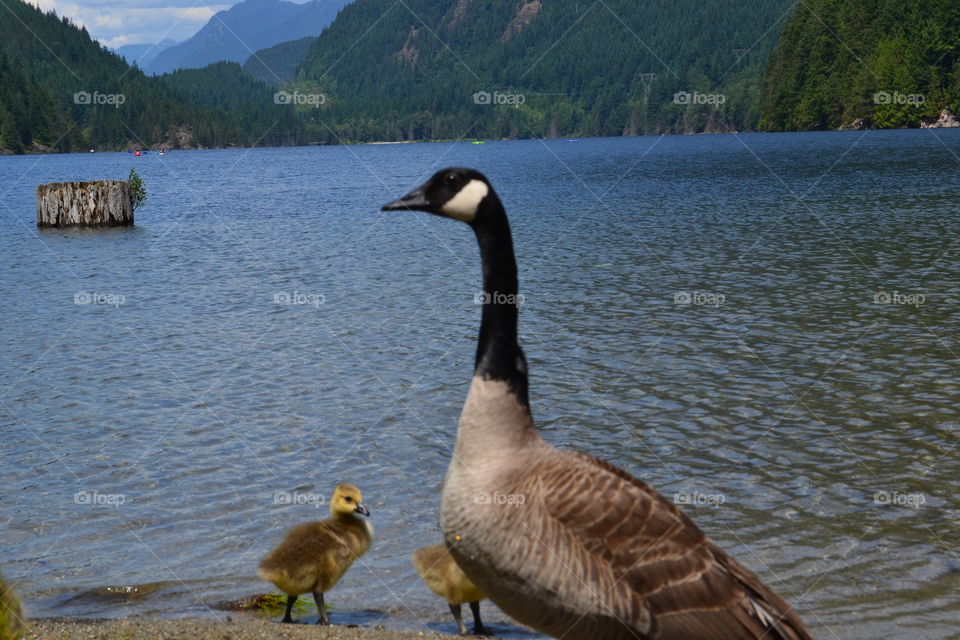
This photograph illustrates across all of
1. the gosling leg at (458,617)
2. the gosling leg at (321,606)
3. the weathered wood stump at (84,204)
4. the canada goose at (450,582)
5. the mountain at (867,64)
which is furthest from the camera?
the mountain at (867,64)

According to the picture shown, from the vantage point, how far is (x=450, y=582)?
8.25 metres

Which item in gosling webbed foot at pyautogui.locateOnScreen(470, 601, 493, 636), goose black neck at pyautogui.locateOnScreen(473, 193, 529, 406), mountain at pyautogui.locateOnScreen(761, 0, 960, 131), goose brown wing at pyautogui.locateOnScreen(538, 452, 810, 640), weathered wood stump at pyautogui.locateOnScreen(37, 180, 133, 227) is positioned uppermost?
mountain at pyautogui.locateOnScreen(761, 0, 960, 131)

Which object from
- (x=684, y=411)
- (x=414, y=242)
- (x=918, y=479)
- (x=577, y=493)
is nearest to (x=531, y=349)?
(x=684, y=411)

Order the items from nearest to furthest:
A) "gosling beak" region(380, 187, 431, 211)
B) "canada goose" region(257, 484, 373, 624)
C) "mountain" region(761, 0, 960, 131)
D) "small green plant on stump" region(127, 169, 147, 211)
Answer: "gosling beak" region(380, 187, 431, 211)
"canada goose" region(257, 484, 373, 624)
"small green plant on stump" region(127, 169, 147, 211)
"mountain" region(761, 0, 960, 131)

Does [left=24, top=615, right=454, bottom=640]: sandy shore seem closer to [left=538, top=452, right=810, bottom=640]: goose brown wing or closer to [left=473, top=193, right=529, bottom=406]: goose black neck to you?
[left=538, top=452, right=810, bottom=640]: goose brown wing

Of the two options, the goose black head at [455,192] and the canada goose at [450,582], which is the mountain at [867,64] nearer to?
the canada goose at [450,582]

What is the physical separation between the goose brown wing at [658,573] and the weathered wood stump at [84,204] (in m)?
46.3

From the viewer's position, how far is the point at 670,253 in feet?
111

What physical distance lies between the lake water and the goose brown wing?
348 centimetres

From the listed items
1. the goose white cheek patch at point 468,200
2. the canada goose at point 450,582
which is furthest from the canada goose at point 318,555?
the goose white cheek patch at point 468,200

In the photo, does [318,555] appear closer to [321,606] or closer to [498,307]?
[321,606]

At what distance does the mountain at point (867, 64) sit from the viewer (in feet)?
510

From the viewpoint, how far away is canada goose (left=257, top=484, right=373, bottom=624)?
855 centimetres

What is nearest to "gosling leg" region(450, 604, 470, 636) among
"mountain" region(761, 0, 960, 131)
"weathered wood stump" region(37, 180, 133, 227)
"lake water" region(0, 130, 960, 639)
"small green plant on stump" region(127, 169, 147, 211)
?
"lake water" region(0, 130, 960, 639)
